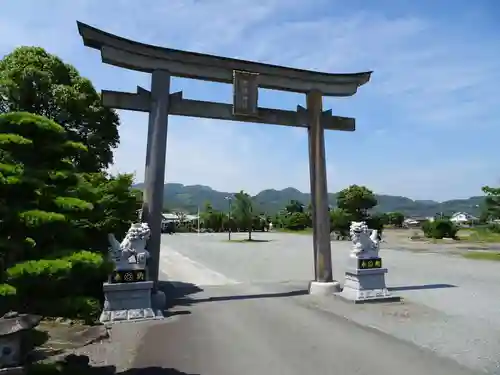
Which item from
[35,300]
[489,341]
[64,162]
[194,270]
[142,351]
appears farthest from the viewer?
[194,270]

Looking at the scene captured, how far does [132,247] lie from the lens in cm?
827

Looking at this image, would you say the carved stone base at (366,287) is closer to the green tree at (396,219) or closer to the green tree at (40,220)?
the green tree at (40,220)

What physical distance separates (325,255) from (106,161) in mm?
7578

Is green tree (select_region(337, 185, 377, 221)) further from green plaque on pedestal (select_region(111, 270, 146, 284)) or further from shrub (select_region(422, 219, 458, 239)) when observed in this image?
green plaque on pedestal (select_region(111, 270, 146, 284))

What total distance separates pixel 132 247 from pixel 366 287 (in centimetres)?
559

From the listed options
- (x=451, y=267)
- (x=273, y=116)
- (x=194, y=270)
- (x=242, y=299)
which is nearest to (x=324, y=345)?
(x=242, y=299)

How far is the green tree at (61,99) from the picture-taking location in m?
10.2

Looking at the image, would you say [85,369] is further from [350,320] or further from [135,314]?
[350,320]

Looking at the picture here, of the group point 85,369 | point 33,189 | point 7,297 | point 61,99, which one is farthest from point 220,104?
point 7,297

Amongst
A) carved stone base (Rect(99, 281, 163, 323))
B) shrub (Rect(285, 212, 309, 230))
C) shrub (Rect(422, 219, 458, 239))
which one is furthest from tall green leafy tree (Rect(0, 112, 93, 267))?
shrub (Rect(285, 212, 309, 230))

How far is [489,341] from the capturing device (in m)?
6.62

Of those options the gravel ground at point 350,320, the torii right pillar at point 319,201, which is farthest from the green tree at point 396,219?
the torii right pillar at point 319,201

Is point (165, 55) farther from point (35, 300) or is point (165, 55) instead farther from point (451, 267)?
point (451, 267)

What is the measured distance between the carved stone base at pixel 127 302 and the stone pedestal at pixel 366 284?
15.1 feet
